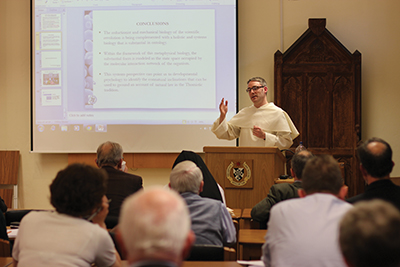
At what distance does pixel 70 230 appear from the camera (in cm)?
154

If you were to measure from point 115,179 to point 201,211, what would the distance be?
3.10ft

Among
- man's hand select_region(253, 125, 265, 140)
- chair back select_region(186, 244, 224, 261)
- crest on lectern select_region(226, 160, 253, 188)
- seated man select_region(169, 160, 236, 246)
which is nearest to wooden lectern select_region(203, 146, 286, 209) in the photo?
crest on lectern select_region(226, 160, 253, 188)

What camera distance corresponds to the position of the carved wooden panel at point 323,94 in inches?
215

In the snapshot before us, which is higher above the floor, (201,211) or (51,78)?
(51,78)

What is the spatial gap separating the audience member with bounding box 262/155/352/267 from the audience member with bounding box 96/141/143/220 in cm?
127

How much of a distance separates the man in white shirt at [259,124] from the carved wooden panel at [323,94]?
34.9 inches

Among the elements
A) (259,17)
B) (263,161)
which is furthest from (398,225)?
(259,17)

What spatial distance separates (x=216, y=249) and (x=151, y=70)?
160 inches

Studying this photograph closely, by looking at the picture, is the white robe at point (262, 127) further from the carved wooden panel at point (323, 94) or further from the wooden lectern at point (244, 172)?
the carved wooden panel at point (323, 94)

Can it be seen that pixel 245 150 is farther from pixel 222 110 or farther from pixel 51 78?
pixel 51 78

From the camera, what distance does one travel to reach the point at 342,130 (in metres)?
5.50

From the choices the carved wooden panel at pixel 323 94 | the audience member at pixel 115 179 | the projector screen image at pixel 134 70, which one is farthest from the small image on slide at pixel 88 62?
the audience member at pixel 115 179

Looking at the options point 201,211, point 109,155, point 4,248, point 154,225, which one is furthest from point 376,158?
point 4,248

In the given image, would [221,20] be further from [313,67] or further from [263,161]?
[263,161]
